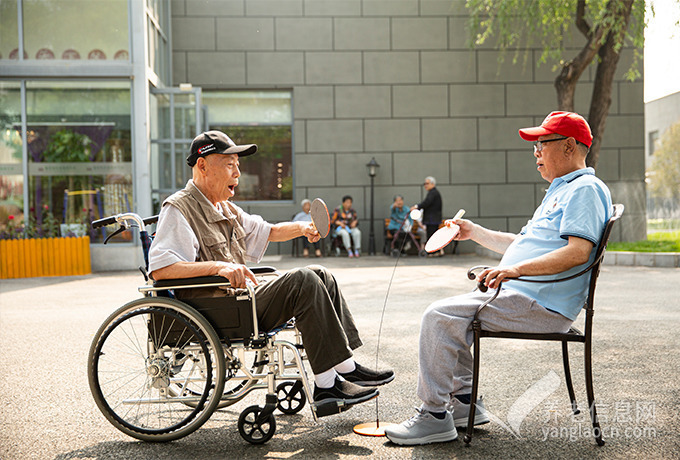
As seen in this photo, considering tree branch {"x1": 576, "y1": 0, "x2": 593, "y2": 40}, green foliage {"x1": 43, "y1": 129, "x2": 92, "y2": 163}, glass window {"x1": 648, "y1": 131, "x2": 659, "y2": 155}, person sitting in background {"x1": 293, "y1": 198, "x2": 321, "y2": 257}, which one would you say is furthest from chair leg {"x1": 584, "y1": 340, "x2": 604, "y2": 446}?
glass window {"x1": 648, "y1": 131, "x2": 659, "y2": 155}

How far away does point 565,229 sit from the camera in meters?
3.00

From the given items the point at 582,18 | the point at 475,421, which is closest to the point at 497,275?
the point at 475,421

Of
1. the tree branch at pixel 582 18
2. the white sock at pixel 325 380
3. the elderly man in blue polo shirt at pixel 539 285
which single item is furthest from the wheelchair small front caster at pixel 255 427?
the tree branch at pixel 582 18

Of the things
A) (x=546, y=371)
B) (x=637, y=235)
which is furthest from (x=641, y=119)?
(x=546, y=371)

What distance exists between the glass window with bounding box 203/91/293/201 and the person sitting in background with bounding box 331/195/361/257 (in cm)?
174

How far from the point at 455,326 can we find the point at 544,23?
43.5 feet

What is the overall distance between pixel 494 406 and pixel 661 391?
1014 millimetres

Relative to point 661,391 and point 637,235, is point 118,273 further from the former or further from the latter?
point 637,235

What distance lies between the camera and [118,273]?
12461 mm

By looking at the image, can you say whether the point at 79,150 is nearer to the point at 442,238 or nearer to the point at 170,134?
the point at 170,134

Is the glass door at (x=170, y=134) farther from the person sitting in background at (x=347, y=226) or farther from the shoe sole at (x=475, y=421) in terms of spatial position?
the shoe sole at (x=475, y=421)

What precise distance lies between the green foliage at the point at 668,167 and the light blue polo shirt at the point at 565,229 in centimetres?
3632

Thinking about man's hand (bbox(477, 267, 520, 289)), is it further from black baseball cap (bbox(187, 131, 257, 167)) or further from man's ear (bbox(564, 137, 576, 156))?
black baseball cap (bbox(187, 131, 257, 167))

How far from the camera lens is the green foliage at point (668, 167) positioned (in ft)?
119
